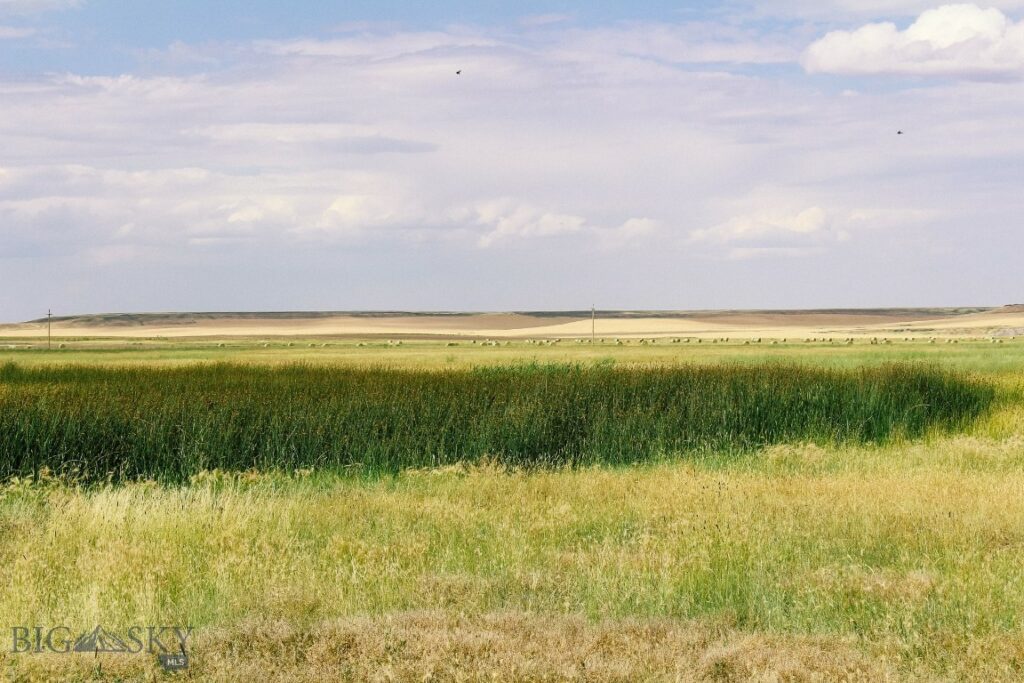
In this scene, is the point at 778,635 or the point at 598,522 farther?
the point at 598,522

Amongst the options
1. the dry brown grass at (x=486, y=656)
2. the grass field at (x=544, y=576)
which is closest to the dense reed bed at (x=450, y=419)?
the grass field at (x=544, y=576)

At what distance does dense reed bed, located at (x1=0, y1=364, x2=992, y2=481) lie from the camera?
56.2ft

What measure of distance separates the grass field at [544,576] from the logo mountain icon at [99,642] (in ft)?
0.98

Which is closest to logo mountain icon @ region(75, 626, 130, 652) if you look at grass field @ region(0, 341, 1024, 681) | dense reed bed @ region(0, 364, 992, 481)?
grass field @ region(0, 341, 1024, 681)

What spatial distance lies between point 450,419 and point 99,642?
468 inches

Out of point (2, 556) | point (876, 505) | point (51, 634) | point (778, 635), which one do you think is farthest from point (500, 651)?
point (876, 505)

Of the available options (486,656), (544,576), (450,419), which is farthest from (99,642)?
(450,419)

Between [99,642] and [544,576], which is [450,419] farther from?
[99,642]

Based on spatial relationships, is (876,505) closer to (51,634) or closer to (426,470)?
(426,470)

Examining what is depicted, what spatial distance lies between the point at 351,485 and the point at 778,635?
8.89m

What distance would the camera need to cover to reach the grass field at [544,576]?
646 centimetres

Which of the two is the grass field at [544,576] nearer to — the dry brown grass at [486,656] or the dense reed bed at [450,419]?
the dry brown grass at [486,656]

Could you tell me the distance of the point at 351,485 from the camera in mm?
14891

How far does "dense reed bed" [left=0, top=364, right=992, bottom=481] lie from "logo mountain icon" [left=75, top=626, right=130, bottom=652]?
776 cm
